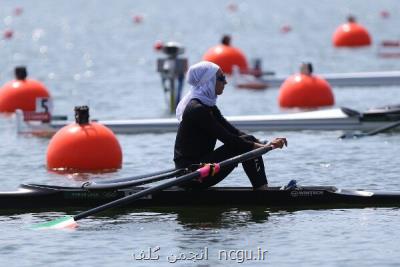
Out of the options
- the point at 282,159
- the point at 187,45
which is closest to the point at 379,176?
the point at 282,159

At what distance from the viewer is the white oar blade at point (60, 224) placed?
15.5 metres

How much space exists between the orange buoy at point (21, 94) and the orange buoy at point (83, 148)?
7.56 meters

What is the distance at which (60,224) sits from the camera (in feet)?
51.1

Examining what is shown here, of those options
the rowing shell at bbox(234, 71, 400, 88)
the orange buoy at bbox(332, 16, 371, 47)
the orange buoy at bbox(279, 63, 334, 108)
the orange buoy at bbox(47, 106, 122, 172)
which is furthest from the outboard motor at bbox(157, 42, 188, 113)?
the orange buoy at bbox(332, 16, 371, 47)

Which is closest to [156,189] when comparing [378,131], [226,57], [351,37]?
[378,131]

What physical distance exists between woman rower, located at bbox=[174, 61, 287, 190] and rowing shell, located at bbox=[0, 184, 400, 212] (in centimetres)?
13

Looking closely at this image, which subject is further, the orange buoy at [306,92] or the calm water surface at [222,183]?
the orange buoy at [306,92]

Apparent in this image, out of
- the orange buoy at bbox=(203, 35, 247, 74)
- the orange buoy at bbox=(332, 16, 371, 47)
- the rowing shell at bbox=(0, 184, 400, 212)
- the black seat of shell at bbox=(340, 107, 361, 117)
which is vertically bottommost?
the rowing shell at bbox=(0, 184, 400, 212)

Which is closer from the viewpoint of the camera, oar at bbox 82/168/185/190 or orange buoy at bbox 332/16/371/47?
oar at bbox 82/168/185/190

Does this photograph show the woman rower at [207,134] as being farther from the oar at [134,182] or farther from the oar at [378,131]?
the oar at [378,131]

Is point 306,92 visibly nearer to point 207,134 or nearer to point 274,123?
point 274,123

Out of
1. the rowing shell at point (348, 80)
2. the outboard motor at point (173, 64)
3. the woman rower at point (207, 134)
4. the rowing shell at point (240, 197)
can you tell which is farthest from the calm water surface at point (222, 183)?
the outboard motor at point (173, 64)

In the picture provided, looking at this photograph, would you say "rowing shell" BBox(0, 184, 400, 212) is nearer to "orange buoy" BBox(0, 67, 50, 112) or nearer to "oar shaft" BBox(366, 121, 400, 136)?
"oar shaft" BBox(366, 121, 400, 136)

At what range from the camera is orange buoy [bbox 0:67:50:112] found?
1089 inches
